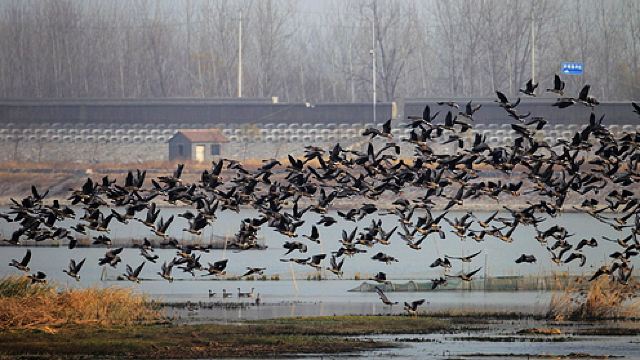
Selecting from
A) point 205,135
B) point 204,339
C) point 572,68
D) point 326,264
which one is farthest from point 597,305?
point 572,68

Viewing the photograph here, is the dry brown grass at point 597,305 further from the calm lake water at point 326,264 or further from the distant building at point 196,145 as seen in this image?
the distant building at point 196,145

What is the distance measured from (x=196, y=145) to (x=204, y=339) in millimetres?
71079

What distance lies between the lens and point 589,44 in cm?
11625

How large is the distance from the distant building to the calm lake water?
2813 centimetres

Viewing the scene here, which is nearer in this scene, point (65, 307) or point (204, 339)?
point (204, 339)

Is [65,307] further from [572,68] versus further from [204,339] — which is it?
[572,68]

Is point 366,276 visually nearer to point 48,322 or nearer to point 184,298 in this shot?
point 184,298

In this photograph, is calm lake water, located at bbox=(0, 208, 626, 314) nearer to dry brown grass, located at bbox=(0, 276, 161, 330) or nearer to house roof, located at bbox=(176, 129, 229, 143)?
dry brown grass, located at bbox=(0, 276, 161, 330)

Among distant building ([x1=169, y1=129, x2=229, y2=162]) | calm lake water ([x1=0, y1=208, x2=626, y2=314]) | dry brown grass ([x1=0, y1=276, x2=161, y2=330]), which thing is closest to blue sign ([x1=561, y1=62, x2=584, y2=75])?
distant building ([x1=169, y1=129, x2=229, y2=162])

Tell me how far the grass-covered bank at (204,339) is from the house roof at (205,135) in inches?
2685

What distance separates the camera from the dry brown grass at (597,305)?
3559cm

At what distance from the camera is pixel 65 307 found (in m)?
32.8

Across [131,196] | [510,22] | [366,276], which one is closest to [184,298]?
[131,196]

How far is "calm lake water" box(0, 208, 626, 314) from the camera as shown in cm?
4056
